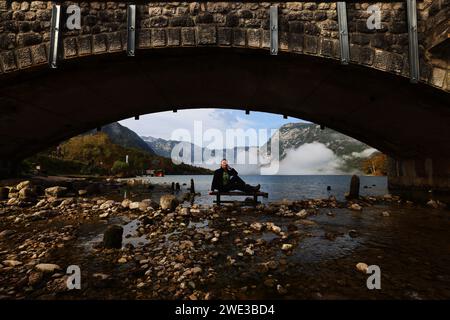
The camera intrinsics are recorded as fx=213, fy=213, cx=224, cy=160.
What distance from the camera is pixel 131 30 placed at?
828 centimetres

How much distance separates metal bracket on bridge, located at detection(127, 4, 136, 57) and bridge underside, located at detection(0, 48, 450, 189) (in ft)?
1.59

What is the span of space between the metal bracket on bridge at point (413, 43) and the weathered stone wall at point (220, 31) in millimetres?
181

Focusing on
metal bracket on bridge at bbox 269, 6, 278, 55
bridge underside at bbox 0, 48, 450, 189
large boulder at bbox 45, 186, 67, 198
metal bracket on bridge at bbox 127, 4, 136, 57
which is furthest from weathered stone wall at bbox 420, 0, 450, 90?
large boulder at bbox 45, 186, 67, 198

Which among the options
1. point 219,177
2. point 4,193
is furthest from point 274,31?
point 4,193

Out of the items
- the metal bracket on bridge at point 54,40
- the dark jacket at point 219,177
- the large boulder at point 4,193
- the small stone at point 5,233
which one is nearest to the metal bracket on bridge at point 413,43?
the dark jacket at point 219,177

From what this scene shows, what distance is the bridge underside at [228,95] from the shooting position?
934 centimetres

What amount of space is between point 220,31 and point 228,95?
5.12m

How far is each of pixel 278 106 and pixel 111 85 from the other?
1015 cm

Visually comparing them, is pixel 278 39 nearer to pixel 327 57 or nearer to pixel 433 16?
pixel 327 57

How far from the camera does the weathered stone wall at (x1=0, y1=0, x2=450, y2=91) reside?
27.3ft

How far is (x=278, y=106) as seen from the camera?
14.5 m

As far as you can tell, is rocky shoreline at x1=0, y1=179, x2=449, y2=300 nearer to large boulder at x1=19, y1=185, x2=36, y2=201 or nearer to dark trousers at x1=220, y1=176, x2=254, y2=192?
dark trousers at x1=220, y1=176, x2=254, y2=192

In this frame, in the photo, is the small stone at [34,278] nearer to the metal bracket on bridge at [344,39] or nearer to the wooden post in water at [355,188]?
the metal bracket on bridge at [344,39]
